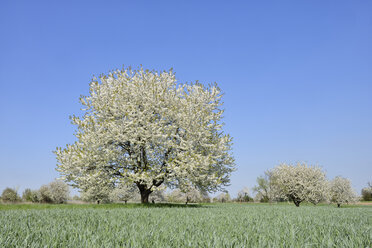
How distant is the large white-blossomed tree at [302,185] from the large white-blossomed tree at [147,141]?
21.5 meters

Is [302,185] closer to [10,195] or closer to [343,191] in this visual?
[343,191]

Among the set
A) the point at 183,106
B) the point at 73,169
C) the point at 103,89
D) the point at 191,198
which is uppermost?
the point at 103,89

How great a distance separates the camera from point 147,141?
23.9m

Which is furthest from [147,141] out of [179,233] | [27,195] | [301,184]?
[27,195]

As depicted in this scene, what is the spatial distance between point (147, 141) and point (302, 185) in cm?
3139

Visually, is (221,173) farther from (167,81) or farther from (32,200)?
(32,200)

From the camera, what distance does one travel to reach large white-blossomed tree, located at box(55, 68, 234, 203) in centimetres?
2355

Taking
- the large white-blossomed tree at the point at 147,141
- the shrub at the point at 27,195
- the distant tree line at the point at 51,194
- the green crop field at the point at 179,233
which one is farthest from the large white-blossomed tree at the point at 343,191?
the shrub at the point at 27,195

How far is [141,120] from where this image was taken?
77.9 ft

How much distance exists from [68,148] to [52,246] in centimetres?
2305

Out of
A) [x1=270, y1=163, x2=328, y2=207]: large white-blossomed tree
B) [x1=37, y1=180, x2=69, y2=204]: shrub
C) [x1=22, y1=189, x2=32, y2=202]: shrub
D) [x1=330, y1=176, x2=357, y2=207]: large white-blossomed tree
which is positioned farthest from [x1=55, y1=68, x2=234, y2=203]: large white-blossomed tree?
[x1=22, y1=189, x2=32, y2=202]: shrub

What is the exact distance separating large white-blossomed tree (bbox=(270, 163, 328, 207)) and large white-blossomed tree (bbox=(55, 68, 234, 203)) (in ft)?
70.5

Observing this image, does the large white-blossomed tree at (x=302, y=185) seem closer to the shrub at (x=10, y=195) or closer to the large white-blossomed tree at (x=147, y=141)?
the large white-blossomed tree at (x=147, y=141)

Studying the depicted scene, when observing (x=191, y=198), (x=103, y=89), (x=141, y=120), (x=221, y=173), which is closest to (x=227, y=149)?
(x=221, y=173)
